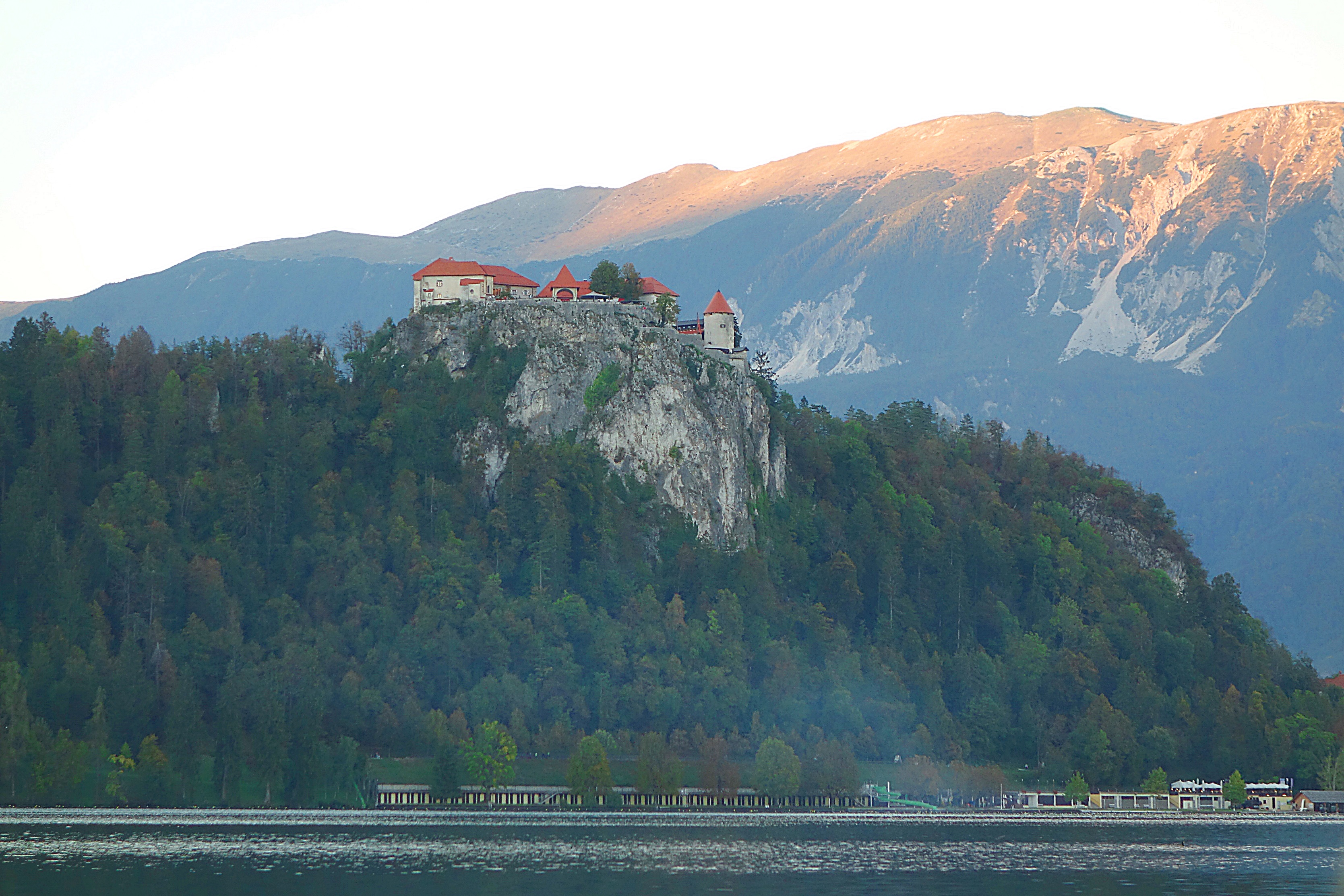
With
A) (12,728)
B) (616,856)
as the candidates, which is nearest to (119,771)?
(12,728)

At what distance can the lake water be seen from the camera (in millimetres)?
120125

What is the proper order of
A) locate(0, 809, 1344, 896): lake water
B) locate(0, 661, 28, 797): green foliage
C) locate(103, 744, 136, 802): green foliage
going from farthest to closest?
locate(103, 744, 136, 802): green foliage
locate(0, 661, 28, 797): green foliage
locate(0, 809, 1344, 896): lake water

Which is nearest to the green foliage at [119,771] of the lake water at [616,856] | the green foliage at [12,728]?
the lake water at [616,856]

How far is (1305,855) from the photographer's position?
159 meters

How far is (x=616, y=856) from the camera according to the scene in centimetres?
14412

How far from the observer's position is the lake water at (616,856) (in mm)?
120125

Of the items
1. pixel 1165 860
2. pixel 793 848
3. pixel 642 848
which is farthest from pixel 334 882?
pixel 1165 860

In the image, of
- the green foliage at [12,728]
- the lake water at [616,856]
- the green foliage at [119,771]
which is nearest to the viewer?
the lake water at [616,856]

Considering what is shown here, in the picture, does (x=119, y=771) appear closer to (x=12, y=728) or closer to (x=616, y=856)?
→ (x=12, y=728)

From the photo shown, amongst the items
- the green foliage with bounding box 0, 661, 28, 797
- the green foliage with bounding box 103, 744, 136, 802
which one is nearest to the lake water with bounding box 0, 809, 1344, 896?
the green foliage with bounding box 103, 744, 136, 802

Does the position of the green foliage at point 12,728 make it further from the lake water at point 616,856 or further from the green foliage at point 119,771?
the green foliage at point 119,771

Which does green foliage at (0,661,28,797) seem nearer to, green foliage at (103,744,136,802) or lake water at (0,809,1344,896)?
lake water at (0,809,1344,896)

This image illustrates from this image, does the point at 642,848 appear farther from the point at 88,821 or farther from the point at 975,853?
the point at 88,821

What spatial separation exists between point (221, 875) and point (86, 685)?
80.7 m
